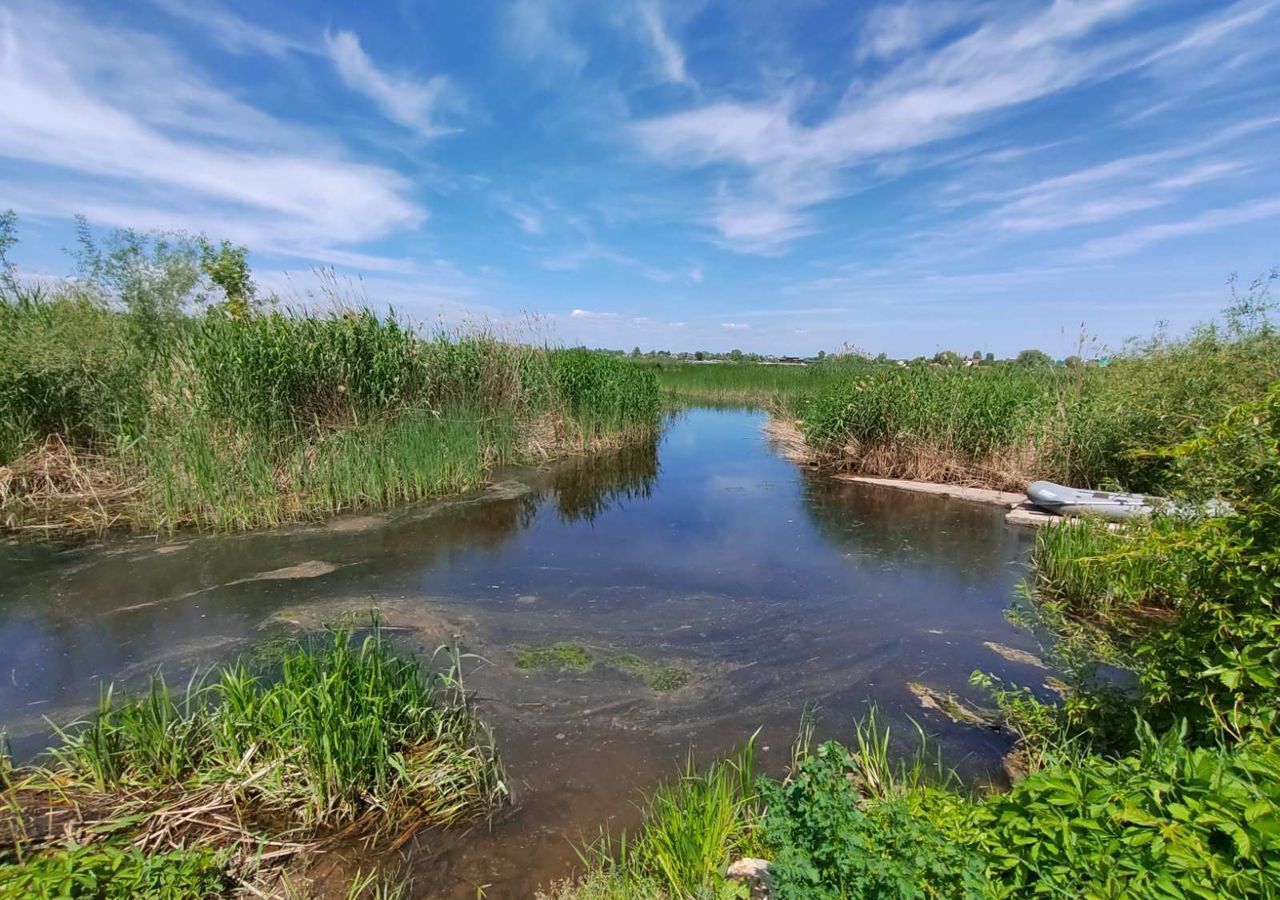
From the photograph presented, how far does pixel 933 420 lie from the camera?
35.1ft

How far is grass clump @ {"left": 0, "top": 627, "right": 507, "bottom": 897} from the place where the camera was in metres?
2.59

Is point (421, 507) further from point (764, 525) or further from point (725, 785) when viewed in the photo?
point (725, 785)

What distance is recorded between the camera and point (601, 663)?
4676 mm

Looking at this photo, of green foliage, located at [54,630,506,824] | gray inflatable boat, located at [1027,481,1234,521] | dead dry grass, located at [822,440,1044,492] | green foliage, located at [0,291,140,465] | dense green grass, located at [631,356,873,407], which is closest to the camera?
green foliage, located at [54,630,506,824]

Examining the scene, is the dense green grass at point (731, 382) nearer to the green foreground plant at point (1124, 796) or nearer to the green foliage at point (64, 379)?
the green foliage at point (64, 379)

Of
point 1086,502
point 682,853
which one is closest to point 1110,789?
point 682,853

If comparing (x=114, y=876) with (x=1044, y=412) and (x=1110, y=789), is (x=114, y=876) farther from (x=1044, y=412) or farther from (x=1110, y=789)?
(x=1044, y=412)

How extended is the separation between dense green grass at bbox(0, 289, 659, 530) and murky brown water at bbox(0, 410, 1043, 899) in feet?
2.18

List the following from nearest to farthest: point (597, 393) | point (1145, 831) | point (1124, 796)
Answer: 1. point (1145, 831)
2. point (1124, 796)
3. point (597, 393)

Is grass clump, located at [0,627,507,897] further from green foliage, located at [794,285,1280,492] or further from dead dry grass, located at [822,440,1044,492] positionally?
dead dry grass, located at [822,440,1044,492]

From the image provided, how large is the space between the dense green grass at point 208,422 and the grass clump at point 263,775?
16.4 feet

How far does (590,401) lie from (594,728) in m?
10.4

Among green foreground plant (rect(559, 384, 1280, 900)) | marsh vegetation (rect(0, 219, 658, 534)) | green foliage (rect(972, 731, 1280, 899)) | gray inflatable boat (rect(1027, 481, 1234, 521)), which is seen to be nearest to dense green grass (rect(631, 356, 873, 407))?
gray inflatable boat (rect(1027, 481, 1234, 521))

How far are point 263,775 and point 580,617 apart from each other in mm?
2955
